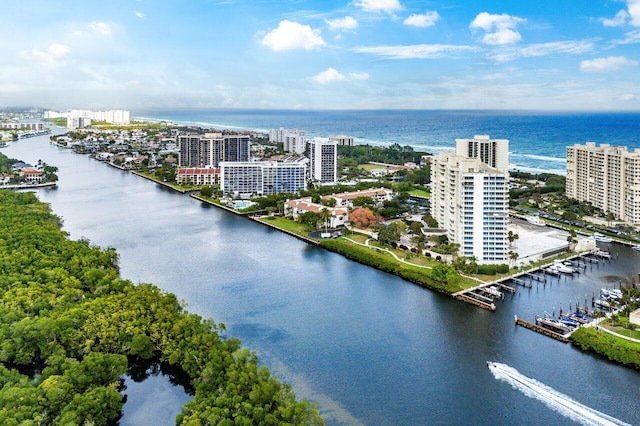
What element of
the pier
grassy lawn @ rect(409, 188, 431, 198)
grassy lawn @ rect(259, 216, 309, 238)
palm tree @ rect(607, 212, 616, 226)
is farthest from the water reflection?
grassy lawn @ rect(409, 188, 431, 198)

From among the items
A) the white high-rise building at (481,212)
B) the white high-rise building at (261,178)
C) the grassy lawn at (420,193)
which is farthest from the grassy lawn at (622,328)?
the white high-rise building at (261,178)

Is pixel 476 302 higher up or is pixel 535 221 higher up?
pixel 535 221

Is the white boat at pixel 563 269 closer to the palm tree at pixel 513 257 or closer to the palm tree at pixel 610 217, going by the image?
the palm tree at pixel 513 257

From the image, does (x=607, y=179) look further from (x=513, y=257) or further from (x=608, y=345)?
(x=608, y=345)

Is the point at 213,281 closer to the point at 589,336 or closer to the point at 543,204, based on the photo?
the point at 589,336

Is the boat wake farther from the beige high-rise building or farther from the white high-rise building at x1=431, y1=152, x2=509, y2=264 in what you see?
the beige high-rise building

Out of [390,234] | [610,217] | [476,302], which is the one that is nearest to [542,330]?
[476,302]
